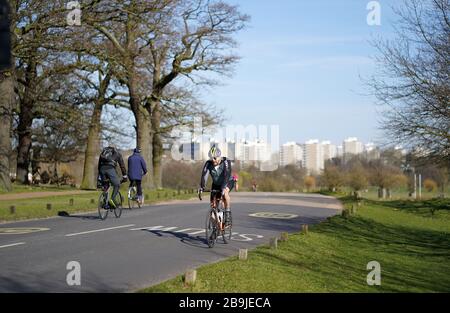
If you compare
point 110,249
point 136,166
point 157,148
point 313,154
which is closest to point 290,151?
point 313,154

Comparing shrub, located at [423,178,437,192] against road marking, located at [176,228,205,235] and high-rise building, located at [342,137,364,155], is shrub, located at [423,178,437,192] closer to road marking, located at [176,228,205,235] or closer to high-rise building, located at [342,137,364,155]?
high-rise building, located at [342,137,364,155]

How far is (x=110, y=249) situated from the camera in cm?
1109

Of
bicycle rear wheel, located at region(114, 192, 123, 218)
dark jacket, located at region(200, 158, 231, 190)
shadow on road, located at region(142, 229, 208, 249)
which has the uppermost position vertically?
dark jacket, located at region(200, 158, 231, 190)

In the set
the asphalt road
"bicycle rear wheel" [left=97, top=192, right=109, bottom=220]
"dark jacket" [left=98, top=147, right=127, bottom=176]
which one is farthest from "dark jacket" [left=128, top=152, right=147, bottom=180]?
"bicycle rear wheel" [left=97, top=192, right=109, bottom=220]

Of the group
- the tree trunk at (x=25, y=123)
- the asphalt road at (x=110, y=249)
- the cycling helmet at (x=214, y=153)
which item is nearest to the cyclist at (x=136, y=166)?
the asphalt road at (x=110, y=249)

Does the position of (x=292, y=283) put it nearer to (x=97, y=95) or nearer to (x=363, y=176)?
(x=97, y=95)

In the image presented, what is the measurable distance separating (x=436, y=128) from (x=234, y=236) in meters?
16.9

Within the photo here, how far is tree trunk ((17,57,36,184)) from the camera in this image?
34.4m

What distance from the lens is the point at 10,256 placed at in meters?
10.0

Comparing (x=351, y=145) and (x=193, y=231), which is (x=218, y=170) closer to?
(x=193, y=231)

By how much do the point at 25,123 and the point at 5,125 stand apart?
1121 centimetres

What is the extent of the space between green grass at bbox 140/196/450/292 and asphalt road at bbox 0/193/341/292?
34.4 inches

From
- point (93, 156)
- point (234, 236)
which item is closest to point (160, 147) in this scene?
point (93, 156)

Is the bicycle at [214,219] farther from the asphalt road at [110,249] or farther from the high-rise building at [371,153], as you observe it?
the high-rise building at [371,153]
